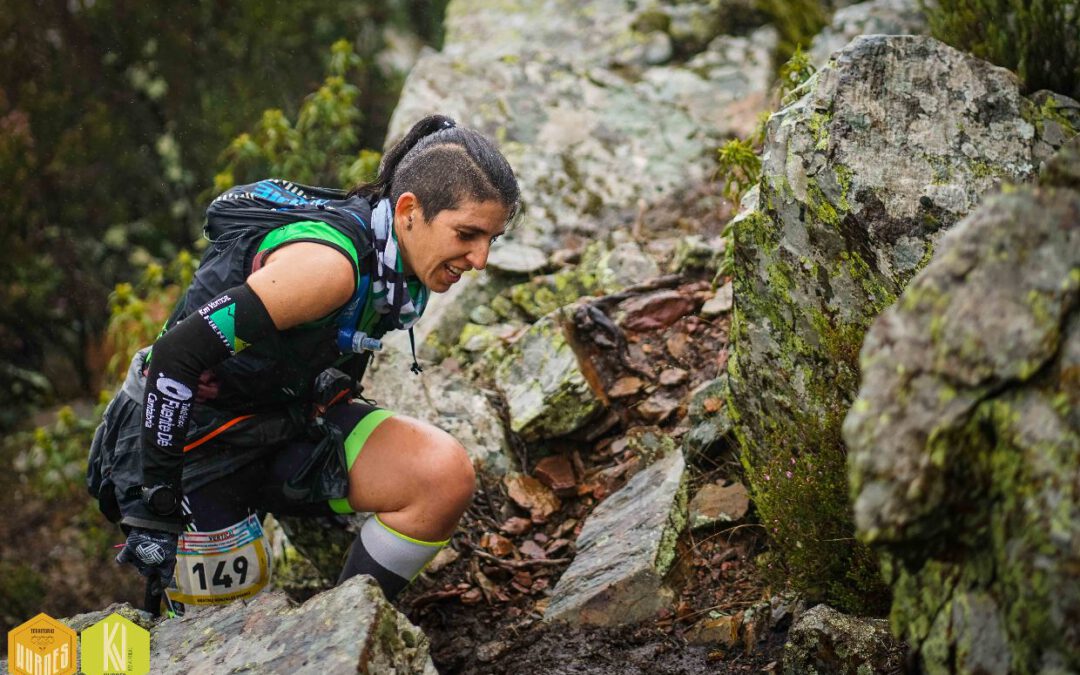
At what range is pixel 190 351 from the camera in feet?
8.77

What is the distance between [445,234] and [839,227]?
1.21 m

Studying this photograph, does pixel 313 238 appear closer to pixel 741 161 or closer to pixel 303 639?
pixel 303 639

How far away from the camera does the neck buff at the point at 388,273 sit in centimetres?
287

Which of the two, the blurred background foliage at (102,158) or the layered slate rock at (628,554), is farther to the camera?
the blurred background foliage at (102,158)

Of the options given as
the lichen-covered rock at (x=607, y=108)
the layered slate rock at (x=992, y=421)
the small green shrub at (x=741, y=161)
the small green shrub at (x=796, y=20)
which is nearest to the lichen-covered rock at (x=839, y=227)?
the small green shrub at (x=741, y=161)

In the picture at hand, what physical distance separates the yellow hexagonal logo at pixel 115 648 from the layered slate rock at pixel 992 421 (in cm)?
212

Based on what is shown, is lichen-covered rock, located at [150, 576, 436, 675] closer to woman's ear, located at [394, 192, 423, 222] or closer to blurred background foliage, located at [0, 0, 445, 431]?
woman's ear, located at [394, 192, 423, 222]

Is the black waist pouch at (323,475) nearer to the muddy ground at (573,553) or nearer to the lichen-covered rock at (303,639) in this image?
the lichen-covered rock at (303,639)

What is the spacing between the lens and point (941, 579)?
5.94ft

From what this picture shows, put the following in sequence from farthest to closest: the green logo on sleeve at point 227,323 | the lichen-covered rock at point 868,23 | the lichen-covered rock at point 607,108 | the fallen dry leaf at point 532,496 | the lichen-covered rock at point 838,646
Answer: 1. the lichen-covered rock at point 607,108
2. the lichen-covered rock at point 868,23
3. the fallen dry leaf at point 532,496
4. the green logo on sleeve at point 227,323
5. the lichen-covered rock at point 838,646

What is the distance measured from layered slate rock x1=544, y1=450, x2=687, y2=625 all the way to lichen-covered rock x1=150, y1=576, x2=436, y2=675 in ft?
2.73

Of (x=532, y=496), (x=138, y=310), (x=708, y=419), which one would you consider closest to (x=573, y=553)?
(x=532, y=496)

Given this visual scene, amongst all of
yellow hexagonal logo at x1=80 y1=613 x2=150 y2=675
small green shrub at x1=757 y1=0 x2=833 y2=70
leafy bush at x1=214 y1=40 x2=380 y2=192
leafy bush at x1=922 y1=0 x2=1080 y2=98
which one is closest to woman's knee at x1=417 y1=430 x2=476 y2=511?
yellow hexagonal logo at x1=80 y1=613 x2=150 y2=675

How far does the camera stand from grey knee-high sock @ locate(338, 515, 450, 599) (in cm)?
310
